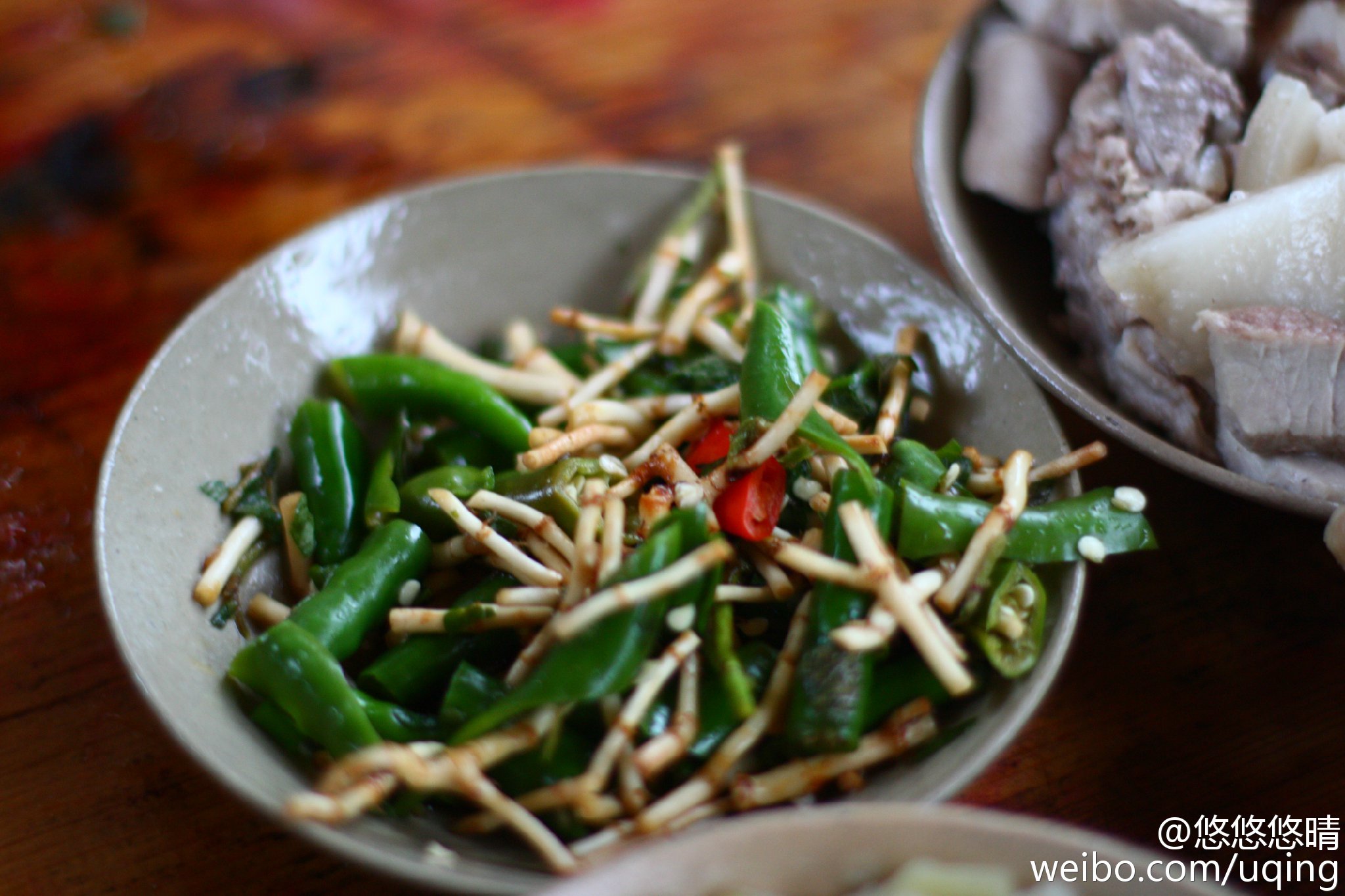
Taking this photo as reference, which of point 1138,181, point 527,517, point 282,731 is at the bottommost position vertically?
point 282,731

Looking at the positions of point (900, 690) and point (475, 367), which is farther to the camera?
point (475, 367)

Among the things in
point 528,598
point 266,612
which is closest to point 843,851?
point 528,598

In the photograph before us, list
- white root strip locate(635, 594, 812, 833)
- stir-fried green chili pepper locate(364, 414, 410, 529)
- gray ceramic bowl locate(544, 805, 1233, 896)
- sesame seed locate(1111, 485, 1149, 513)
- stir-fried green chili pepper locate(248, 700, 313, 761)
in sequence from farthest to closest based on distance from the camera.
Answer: stir-fried green chili pepper locate(364, 414, 410, 529), sesame seed locate(1111, 485, 1149, 513), stir-fried green chili pepper locate(248, 700, 313, 761), white root strip locate(635, 594, 812, 833), gray ceramic bowl locate(544, 805, 1233, 896)

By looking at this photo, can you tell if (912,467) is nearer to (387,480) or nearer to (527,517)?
(527,517)

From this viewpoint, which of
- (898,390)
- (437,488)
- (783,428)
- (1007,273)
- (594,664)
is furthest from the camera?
(1007,273)

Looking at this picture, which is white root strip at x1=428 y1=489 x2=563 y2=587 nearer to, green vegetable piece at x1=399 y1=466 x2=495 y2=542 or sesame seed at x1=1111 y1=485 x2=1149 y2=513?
green vegetable piece at x1=399 y1=466 x2=495 y2=542

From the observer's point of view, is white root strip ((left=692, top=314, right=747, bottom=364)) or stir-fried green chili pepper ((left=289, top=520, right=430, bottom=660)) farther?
white root strip ((left=692, top=314, right=747, bottom=364))

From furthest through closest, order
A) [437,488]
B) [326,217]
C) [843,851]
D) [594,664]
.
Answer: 1. [326,217]
2. [437,488]
3. [594,664]
4. [843,851]

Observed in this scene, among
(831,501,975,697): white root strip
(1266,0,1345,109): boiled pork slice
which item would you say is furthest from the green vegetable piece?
(1266,0,1345,109): boiled pork slice

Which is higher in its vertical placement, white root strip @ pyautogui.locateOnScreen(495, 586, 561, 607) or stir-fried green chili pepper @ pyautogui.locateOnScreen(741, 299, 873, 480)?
stir-fried green chili pepper @ pyautogui.locateOnScreen(741, 299, 873, 480)
